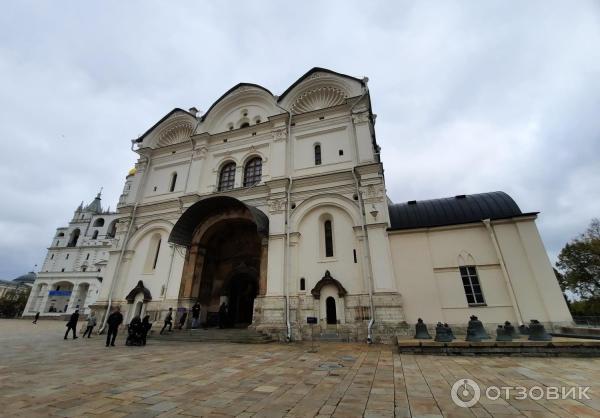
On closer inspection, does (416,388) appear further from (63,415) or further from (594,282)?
(594,282)

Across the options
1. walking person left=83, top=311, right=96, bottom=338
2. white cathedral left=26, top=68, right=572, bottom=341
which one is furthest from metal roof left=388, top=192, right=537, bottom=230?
walking person left=83, top=311, right=96, bottom=338

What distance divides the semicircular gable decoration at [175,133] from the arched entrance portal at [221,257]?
28.9ft

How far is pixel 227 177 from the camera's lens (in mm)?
17938

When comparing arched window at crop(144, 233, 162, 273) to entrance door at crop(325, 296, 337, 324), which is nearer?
entrance door at crop(325, 296, 337, 324)

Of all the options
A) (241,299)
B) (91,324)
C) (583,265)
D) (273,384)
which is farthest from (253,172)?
(583,265)

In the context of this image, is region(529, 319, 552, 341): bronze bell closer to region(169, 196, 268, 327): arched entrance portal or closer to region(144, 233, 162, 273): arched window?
region(169, 196, 268, 327): arched entrance portal

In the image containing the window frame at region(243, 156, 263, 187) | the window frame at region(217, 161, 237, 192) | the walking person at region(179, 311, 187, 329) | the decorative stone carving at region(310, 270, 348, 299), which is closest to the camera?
the decorative stone carving at region(310, 270, 348, 299)

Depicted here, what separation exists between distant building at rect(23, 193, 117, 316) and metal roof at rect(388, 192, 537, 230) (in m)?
47.3

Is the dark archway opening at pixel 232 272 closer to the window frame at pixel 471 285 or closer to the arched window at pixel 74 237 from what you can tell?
the window frame at pixel 471 285

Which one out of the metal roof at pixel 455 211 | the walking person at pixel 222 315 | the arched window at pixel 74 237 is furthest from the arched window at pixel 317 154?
the arched window at pixel 74 237

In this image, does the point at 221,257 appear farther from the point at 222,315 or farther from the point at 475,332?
the point at 475,332

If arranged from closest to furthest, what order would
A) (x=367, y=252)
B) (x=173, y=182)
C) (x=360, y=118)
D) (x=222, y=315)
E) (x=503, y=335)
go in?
(x=503, y=335) < (x=367, y=252) < (x=222, y=315) < (x=360, y=118) < (x=173, y=182)

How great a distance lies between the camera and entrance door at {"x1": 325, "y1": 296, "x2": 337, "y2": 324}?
1209 cm

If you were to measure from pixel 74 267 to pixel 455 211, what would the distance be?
5777 centimetres
